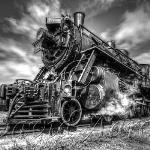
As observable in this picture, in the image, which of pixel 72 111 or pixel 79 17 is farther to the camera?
pixel 79 17

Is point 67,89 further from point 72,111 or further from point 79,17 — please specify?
point 79,17

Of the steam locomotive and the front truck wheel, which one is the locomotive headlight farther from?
the front truck wheel

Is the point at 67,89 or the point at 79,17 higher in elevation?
the point at 79,17

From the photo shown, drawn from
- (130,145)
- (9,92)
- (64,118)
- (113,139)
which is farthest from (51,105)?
(130,145)

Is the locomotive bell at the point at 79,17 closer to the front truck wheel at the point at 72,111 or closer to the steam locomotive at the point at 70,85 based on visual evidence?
the steam locomotive at the point at 70,85

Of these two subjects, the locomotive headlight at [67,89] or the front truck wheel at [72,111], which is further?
the locomotive headlight at [67,89]

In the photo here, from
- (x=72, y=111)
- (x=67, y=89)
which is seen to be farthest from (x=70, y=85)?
(x=72, y=111)

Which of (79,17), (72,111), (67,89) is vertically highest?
(79,17)

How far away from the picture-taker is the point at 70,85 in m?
6.16

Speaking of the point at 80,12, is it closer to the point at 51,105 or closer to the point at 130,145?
the point at 51,105

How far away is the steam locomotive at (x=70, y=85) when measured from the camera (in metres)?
5.83

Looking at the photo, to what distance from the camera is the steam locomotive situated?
583 cm

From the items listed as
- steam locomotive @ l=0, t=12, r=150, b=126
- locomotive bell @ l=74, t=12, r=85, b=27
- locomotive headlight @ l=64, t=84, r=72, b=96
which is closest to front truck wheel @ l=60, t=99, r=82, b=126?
steam locomotive @ l=0, t=12, r=150, b=126

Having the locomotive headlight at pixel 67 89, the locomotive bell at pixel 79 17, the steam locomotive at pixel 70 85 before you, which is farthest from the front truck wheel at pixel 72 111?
the locomotive bell at pixel 79 17
